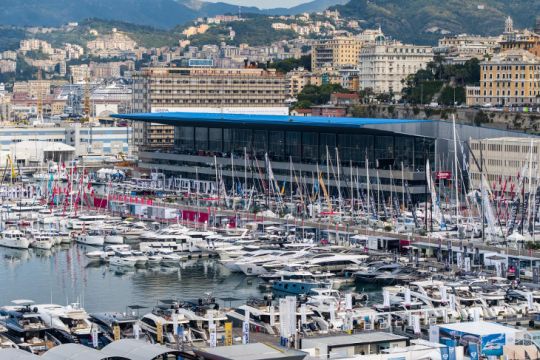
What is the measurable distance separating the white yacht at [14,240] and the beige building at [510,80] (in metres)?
35.3

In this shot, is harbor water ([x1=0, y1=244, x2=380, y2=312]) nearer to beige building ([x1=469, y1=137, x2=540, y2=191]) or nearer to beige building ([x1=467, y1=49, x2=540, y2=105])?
beige building ([x1=469, y1=137, x2=540, y2=191])

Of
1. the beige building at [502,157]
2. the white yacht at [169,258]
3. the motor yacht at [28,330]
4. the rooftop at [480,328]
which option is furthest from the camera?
the beige building at [502,157]

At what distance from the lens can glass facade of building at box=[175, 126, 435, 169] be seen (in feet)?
181

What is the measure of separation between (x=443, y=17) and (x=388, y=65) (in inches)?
3311

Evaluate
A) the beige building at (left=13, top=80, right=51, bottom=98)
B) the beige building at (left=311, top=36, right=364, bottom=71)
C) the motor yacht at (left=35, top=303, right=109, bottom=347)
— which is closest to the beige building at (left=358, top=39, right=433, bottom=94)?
the beige building at (left=311, top=36, right=364, bottom=71)

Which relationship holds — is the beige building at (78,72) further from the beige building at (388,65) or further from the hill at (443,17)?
the beige building at (388,65)

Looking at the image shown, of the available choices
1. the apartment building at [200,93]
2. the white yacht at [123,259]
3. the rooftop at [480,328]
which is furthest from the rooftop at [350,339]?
the apartment building at [200,93]

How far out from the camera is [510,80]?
76.7 meters

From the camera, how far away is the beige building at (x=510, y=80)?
75.9 m

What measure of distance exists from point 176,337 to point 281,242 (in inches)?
631

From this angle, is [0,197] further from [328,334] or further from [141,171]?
[328,334]

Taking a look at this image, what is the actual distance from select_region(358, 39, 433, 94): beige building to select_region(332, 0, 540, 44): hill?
71.3 meters

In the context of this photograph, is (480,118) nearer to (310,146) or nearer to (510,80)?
(510,80)

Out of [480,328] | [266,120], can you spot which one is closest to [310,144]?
[266,120]
